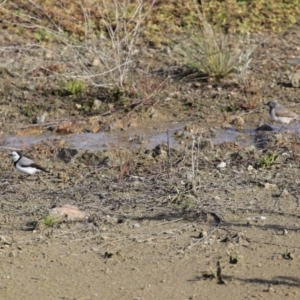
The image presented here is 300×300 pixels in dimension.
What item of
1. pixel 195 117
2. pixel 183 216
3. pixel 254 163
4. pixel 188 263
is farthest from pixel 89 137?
pixel 188 263

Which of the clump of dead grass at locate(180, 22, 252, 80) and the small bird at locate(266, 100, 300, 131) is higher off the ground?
the small bird at locate(266, 100, 300, 131)

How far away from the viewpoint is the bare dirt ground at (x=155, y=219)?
6.66 m

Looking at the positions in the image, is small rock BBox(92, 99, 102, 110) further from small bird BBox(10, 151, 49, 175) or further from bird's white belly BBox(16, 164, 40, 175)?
bird's white belly BBox(16, 164, 40, 175)

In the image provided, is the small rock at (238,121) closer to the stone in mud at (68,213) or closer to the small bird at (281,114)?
the small bird at (281,114)

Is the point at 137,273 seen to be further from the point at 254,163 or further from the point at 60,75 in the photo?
the point at 60,75

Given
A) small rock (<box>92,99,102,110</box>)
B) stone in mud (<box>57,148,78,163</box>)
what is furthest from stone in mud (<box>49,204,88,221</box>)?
small rock (<box>92,99,102,110</box>)

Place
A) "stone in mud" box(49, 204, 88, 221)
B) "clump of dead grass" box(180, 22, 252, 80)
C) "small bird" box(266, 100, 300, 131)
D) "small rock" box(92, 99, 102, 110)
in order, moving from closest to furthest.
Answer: "stone in mud" box(49, 204, 88, 221) → "small bird" box(266, 100, 300, 131) → "small rock" box(92, 99, 102, 110) → "clump of dead grass" box(180, 22, 252, 80)

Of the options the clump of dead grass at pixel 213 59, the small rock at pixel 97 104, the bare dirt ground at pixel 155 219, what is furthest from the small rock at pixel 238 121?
the small rock at pixel 97 104

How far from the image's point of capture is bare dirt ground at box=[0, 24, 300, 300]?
21.8ft

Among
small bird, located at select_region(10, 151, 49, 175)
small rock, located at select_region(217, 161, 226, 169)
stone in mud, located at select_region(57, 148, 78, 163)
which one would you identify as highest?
small rock, located at select_region(217, 161, 226, 169)

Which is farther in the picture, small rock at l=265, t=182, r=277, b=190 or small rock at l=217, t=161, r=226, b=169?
small rock at l=217, t=161, r=226, b=169

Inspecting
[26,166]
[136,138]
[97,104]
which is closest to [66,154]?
[26,166]

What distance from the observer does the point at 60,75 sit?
12336 millimetres

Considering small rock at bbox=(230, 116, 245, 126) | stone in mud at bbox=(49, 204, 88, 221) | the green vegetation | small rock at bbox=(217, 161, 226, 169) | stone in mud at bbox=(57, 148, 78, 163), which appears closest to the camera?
stone in mud at bbox=(49, 204, 88, 221)
